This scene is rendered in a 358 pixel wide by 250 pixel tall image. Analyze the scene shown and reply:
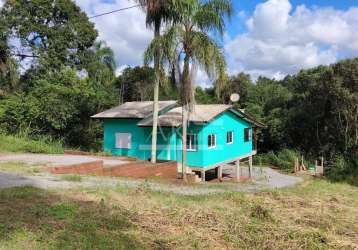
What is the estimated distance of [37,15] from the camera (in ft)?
101

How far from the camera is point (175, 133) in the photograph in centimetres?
2119

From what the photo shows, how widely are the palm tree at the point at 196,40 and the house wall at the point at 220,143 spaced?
17.5 feet

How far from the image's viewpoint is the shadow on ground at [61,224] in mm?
5031

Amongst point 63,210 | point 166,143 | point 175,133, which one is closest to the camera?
point 63,210

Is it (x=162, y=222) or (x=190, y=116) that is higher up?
(x=190, y=116)

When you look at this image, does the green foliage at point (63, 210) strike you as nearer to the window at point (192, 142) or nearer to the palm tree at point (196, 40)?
the palm tree at point (196, 40)

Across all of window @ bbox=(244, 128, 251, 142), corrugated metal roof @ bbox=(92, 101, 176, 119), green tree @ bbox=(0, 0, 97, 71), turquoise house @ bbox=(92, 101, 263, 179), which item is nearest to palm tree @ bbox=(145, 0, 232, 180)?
turquoise house @ bbox=(92, 101, 263, 179)

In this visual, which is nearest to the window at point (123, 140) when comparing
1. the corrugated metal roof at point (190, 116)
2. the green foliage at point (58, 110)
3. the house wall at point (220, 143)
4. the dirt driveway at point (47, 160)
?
the corrugated metal roof at point (190, 116)

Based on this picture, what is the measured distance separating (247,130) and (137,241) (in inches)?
932

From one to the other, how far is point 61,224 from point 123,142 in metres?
17.2

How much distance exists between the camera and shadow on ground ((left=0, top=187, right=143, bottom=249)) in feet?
16.5

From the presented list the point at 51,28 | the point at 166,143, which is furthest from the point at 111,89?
the point at 166,143

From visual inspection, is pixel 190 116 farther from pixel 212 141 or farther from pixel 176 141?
pixel 212 141

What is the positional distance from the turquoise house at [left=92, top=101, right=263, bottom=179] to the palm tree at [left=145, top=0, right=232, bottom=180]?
4582 millimetres
